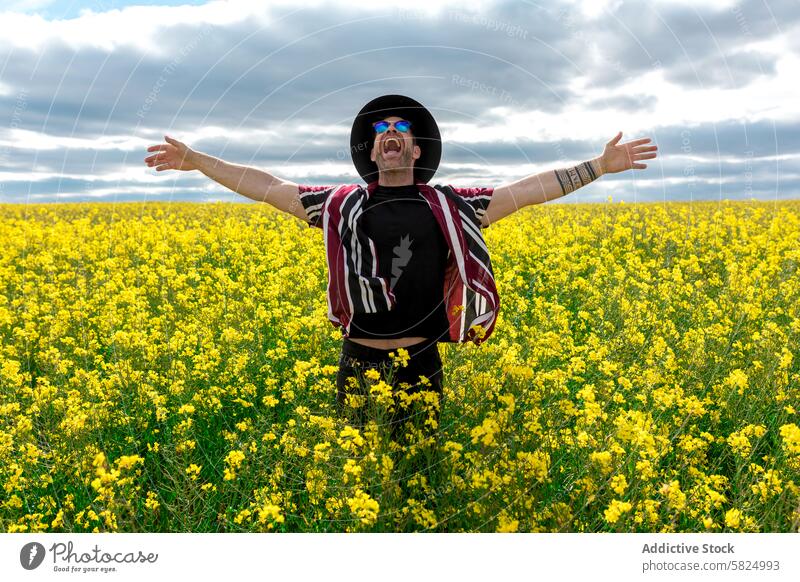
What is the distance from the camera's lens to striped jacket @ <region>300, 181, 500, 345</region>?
3410 mm

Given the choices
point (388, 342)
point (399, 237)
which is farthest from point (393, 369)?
point (399, 237)

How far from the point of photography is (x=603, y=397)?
3963 millimetres

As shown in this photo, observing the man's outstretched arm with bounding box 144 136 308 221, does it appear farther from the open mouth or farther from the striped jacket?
the open mouth

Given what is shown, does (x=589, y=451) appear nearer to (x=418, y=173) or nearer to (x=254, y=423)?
(x=418, y=173)

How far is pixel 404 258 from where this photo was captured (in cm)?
351

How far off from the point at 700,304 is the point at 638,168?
313 centimetres

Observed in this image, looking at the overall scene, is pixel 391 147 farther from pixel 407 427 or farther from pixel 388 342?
pixel 407 427

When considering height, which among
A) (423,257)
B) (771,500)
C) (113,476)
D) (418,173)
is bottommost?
(771,500)

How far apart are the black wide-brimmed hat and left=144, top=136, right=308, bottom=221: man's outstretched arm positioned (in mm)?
470

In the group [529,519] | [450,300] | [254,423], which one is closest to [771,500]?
[529,519]

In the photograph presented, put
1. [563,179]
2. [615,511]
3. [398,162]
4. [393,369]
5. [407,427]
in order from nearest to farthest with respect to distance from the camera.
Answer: [615,511] < [407,427] < [393,369] < [398,162] < [563,179]

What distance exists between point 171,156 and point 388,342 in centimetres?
176

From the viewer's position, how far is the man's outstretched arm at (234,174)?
12.1ft

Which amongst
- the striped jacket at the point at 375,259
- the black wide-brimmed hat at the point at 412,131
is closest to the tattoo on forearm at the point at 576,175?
the striped jacket at the point at 375,259
